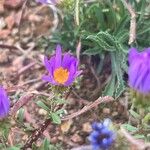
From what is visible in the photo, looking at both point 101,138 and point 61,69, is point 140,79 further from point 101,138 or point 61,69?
point 61,69

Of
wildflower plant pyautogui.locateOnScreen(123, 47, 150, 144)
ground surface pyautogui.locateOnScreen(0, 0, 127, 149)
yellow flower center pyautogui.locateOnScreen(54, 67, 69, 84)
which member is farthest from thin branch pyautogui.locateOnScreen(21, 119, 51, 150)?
wildflower plant pyautogui.locateOnScreen(123, 47, 150, 144)

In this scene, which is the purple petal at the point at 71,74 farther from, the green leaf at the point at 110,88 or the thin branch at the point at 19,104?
the green leaf at the point at 110,88

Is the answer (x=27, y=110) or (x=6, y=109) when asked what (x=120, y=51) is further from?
(x=6, y=109)

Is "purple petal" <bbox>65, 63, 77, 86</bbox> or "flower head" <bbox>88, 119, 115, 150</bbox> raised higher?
"purple petal" <bbox>65, 63, 77, 86</bbox>

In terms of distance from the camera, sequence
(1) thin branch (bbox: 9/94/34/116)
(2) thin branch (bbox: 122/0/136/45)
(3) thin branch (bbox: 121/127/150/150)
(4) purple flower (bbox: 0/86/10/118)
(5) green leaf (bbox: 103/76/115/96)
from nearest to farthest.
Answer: (3) thin branch (bbox: 121/127/150/150) < (4) purple flower (bbox: 0/86/10/118) < (1) thin branch (bbox: 9/94/34/116) < (2) thin branch (bbox: 122/0/136/45) < (5) green leaf (bbox: 103/76/115/96)

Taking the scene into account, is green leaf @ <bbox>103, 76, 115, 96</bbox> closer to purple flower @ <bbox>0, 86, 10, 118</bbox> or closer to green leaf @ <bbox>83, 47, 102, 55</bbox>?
green leaf @ <bbox>83, 47, 102, 55</bbox>

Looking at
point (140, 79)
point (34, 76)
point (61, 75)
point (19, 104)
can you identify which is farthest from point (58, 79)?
point (34, 76)
